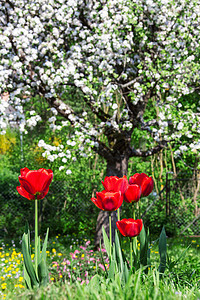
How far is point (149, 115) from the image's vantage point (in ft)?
28.1

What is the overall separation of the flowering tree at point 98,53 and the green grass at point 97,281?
144 centimetres

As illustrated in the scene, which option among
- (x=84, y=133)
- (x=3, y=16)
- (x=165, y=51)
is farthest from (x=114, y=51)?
(x=3, y=16)

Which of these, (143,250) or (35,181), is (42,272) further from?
(143,250)

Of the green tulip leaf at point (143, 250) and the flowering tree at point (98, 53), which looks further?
the flowering tree at point (98, 53)

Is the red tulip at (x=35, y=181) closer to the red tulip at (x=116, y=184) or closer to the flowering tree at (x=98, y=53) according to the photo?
the red tulip at (x=116, y=184)

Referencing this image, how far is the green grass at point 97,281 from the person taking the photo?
1448 mm

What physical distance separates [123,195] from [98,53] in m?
3.05

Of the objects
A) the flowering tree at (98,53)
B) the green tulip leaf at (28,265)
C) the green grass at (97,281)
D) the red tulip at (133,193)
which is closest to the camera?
the green grass at (97,281)

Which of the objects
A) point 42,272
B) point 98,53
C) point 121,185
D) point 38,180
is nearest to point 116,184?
point 121,185

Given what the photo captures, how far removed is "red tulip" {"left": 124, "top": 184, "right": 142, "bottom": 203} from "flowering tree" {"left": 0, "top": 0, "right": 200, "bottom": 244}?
234 centimetres

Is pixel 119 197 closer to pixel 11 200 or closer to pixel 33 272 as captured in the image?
pixel 33 272

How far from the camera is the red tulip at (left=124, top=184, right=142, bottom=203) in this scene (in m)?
1.92

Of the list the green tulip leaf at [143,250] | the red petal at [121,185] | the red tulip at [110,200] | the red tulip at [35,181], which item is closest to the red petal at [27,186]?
the red tulip at [35,181]

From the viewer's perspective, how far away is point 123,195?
1949mm
